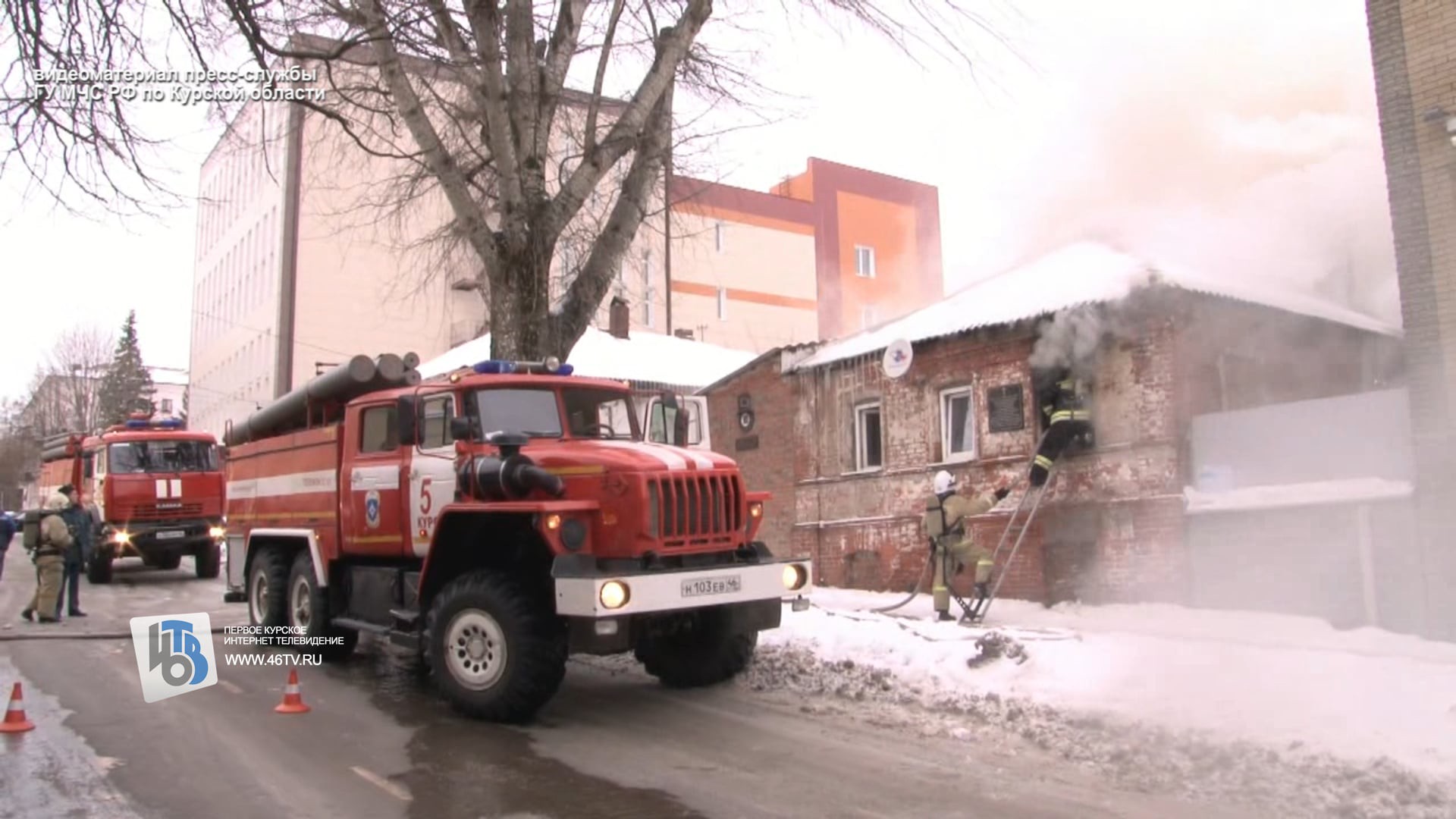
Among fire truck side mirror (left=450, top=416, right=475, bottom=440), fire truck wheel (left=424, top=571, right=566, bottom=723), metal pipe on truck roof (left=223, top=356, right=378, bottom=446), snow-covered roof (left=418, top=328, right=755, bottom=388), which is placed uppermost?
snow-covered roof (left=418, top=328, right=755, bottom=388)

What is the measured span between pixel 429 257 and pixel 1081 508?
9907 millimetres

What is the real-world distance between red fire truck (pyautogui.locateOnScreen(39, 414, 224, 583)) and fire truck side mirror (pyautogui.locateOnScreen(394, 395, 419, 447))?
42.6 feet

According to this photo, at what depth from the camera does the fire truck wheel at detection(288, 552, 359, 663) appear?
9.86 metres

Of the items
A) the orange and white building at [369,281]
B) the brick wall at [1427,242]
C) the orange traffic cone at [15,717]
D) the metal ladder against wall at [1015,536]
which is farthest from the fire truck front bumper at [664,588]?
the orange and white building at [369,281]

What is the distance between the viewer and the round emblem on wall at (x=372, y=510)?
9102 mm

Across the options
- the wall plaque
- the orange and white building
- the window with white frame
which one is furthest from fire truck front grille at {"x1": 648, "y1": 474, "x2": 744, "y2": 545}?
the window with white frame

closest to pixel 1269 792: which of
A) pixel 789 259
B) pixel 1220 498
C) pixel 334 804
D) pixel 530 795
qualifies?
pixel 530 795

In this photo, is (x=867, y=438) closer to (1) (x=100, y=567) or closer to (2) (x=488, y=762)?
(2) (x=488, y=762)

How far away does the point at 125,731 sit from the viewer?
7137 millimetres

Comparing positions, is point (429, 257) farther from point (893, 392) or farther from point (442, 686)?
point (442, 686)

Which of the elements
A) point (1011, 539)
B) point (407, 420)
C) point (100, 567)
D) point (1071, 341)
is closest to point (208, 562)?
point (100, 567)

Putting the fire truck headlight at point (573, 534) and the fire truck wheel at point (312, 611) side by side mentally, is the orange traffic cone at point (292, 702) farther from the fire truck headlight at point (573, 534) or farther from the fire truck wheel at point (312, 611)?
the fire truck headlight at point (573, 534)

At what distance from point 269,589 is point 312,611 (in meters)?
1.14

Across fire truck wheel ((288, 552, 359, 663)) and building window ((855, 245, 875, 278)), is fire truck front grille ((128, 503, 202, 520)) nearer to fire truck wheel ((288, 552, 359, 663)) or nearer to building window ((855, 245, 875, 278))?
fire truck wheel ((288, 552, 359, 663))
